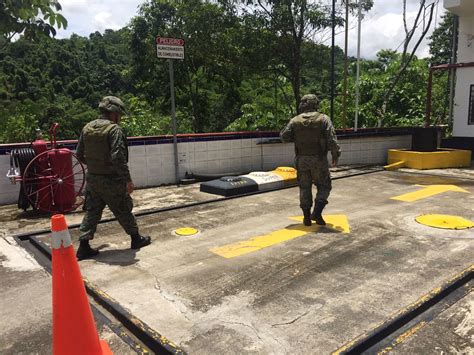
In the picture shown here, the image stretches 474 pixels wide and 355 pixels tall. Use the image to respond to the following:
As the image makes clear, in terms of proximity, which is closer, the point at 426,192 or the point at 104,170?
the point at 104,170

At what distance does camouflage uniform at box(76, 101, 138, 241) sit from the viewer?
427 centimetres

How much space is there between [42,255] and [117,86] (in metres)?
49.7

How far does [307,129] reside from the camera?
526 centimetres

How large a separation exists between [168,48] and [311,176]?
400cm

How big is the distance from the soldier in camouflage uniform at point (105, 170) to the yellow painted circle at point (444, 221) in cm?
390

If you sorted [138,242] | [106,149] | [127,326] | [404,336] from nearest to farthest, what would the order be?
[404,336] → [127,326] → [106,149] → [138,242]

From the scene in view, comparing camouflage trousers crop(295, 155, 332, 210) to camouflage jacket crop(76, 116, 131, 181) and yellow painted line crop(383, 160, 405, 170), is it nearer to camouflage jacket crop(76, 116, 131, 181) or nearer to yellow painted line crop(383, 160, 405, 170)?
camouflage jacket crop(76, 116, 131, 181)

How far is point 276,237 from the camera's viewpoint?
5016 mm

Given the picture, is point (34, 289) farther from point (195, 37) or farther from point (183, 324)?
point (195, 37)

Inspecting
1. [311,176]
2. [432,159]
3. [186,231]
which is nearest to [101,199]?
[186,231]

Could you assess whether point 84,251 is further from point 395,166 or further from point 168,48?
point 395,166

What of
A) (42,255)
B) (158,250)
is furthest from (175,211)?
(42,255)

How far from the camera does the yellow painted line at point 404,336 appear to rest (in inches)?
106

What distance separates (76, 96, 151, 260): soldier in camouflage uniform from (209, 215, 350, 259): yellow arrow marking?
1.18 m
